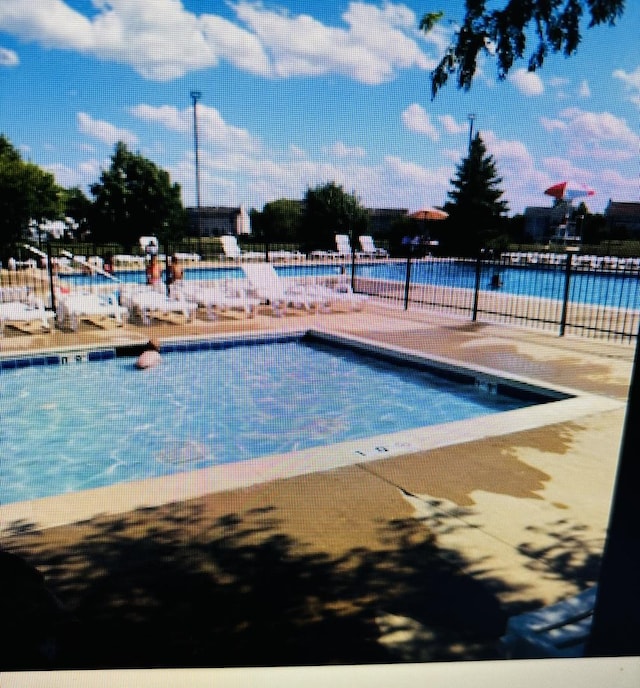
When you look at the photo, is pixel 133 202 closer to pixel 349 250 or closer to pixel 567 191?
pixel 349 250

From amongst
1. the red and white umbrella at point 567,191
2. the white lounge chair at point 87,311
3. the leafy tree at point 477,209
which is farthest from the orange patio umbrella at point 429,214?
the white lounge chair at point 87,311

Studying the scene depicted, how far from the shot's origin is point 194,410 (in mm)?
7105

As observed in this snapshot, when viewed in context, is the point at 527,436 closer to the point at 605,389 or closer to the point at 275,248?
the point at 605,389

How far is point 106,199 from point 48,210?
18.7 ft

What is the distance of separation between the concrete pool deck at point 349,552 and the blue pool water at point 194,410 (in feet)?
6.11

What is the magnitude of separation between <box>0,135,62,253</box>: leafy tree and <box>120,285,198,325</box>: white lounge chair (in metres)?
5.71

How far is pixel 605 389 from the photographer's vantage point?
638 centimetres

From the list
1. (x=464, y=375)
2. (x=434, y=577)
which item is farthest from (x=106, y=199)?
(x=434, y=577)

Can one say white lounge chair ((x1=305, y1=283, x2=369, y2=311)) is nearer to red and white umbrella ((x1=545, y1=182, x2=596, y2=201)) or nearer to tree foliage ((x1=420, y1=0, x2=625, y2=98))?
red and white umbrella ((x1=545, y1=182, x2=596, y2=201))

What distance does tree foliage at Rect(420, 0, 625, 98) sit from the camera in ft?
6.80

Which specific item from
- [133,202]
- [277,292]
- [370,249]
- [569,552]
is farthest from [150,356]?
[370,249]

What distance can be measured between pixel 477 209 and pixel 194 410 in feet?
44.6

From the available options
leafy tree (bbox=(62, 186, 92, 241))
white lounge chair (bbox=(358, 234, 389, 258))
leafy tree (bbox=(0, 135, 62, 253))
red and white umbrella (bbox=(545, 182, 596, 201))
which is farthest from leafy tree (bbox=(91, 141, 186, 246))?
red and white umbrella (bbox=(545, 182, 596, 201))

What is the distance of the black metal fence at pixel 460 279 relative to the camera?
10703 millimetres
